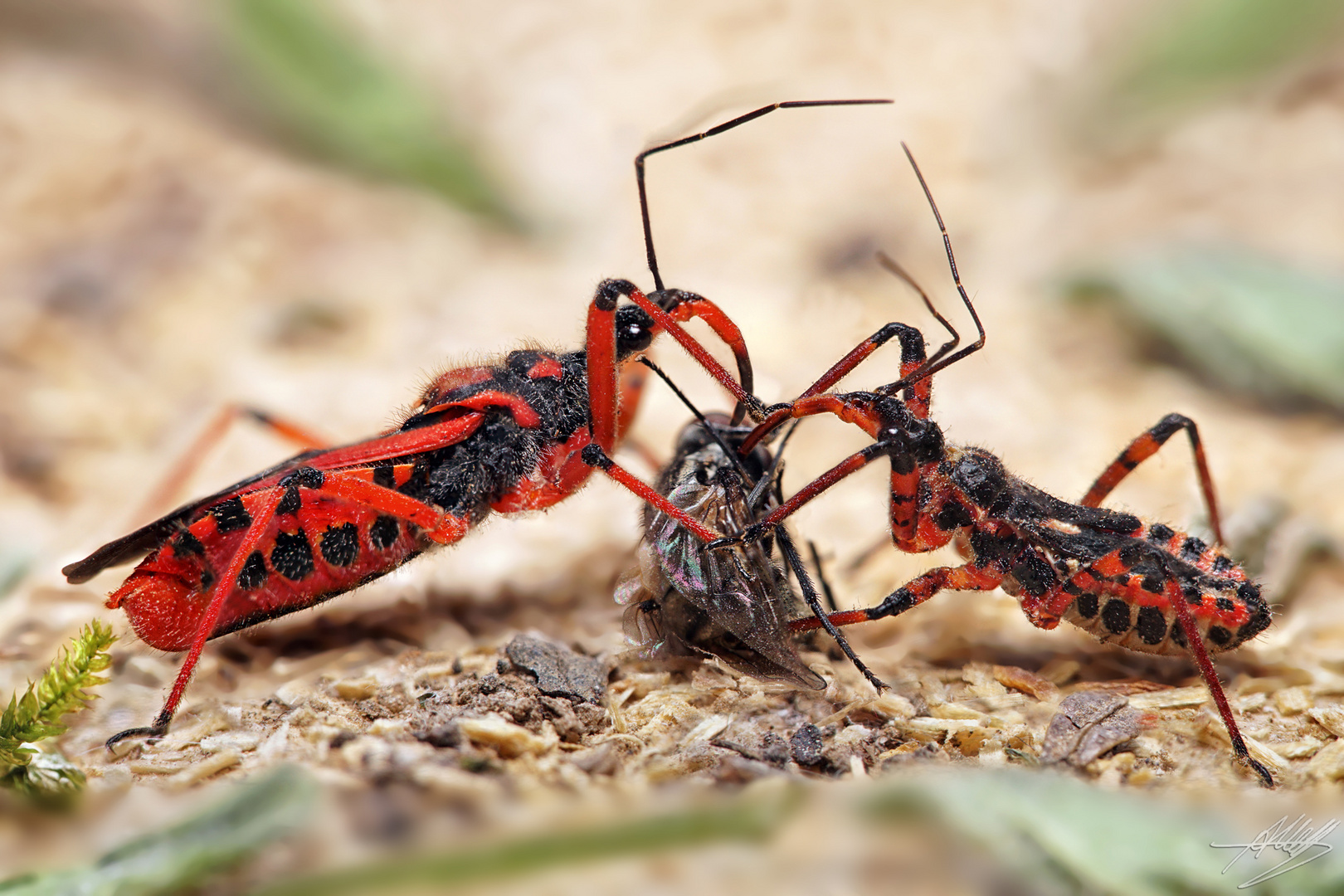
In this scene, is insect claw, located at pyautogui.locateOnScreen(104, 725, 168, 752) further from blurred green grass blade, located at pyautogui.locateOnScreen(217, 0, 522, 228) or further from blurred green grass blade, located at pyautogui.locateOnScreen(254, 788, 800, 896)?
blurred green grass blade, located at pyautogui.locateOnScreen(217, 0, 522, 228)

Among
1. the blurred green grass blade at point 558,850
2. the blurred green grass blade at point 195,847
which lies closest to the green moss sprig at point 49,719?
the blurred green grass blade at point 195,847

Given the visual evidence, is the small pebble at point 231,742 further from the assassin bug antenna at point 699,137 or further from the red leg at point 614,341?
the assassin bug antenna at point 699,137

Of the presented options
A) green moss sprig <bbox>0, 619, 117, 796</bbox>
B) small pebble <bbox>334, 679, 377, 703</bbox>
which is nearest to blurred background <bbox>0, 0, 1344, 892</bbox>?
small pebble <bbox>334, 679, 377, 703</bbox>

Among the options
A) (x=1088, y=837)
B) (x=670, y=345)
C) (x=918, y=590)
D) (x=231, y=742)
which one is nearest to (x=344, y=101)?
(x=670, y=345)

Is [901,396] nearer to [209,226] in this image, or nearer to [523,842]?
[523,842]

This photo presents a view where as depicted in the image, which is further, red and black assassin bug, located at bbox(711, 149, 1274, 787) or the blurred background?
red and black assassin bug, located at bbox(711, 149, 1274, 787)

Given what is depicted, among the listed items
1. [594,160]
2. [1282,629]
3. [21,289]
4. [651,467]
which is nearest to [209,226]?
[21,289]
